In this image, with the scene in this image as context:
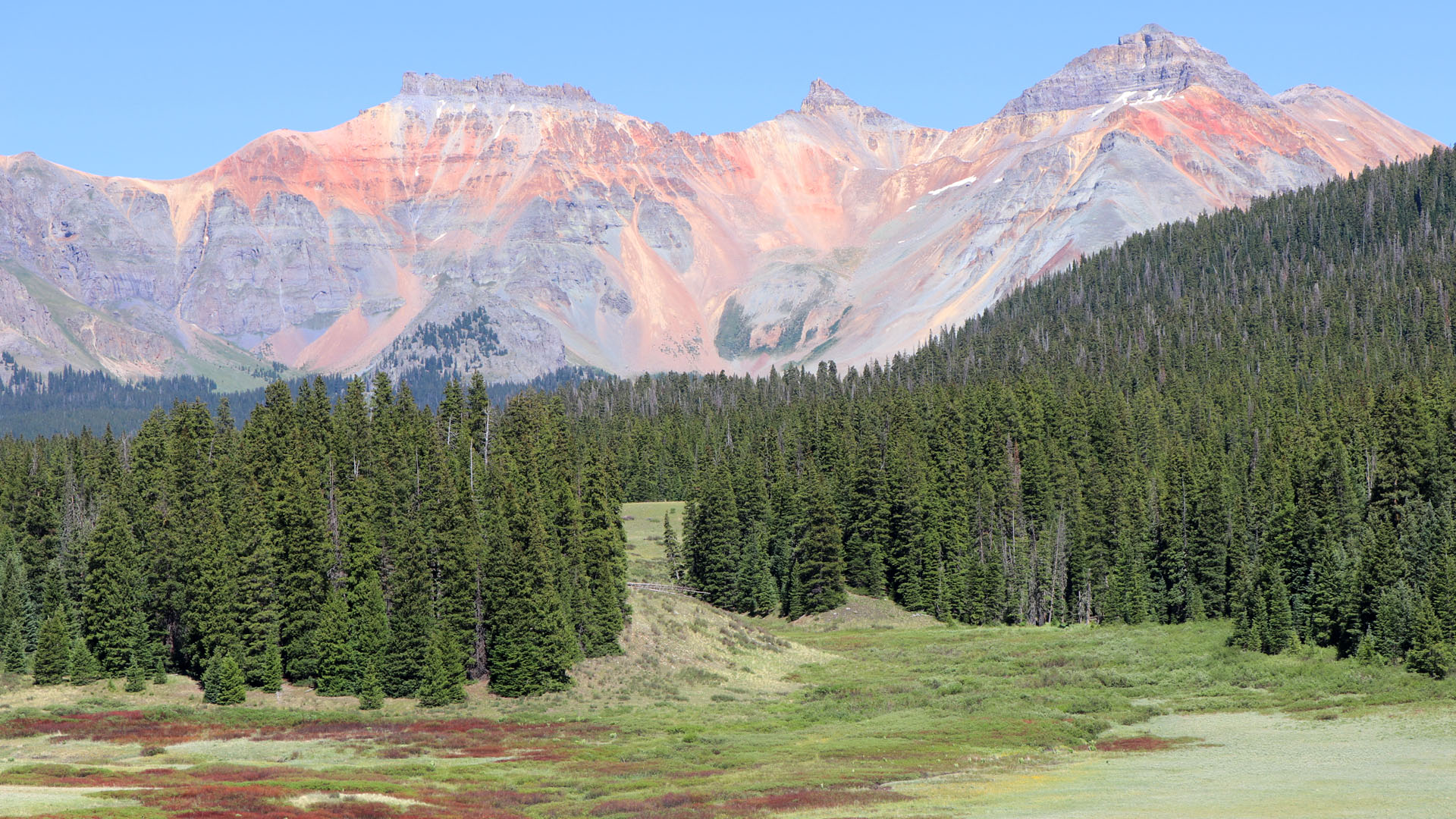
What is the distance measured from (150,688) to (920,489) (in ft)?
267

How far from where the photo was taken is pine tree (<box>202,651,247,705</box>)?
8344 centimetres

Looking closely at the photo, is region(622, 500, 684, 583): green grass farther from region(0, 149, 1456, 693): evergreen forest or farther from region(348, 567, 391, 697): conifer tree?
region(348, 567, 391, 697): conifer tree

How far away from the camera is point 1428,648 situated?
81562 millimetres

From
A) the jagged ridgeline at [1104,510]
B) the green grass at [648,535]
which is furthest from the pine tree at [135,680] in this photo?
the jagged ridgeline at [1104,510]

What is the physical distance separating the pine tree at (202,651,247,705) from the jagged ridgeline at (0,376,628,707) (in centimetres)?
10

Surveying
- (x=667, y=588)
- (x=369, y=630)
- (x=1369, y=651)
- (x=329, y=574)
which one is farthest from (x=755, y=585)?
(x=1369, y=651)

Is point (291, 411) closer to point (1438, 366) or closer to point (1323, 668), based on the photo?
point (1323, 668)

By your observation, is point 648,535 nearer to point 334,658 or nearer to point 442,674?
point 334,658

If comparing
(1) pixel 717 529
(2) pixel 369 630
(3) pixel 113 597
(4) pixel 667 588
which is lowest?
(2) pixel 369 630

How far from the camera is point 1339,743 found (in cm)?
6203

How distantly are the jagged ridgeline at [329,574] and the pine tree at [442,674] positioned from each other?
130 mm

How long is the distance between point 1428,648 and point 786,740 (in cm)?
4089

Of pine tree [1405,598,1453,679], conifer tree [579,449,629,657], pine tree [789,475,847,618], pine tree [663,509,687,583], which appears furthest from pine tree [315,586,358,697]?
pine tree [1405,598,1453,679]

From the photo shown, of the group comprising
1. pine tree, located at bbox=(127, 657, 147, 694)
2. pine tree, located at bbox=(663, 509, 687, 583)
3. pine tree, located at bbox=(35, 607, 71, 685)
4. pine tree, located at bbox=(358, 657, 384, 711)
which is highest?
pine tree, located at bbox=(663, 509, 687, 583)
